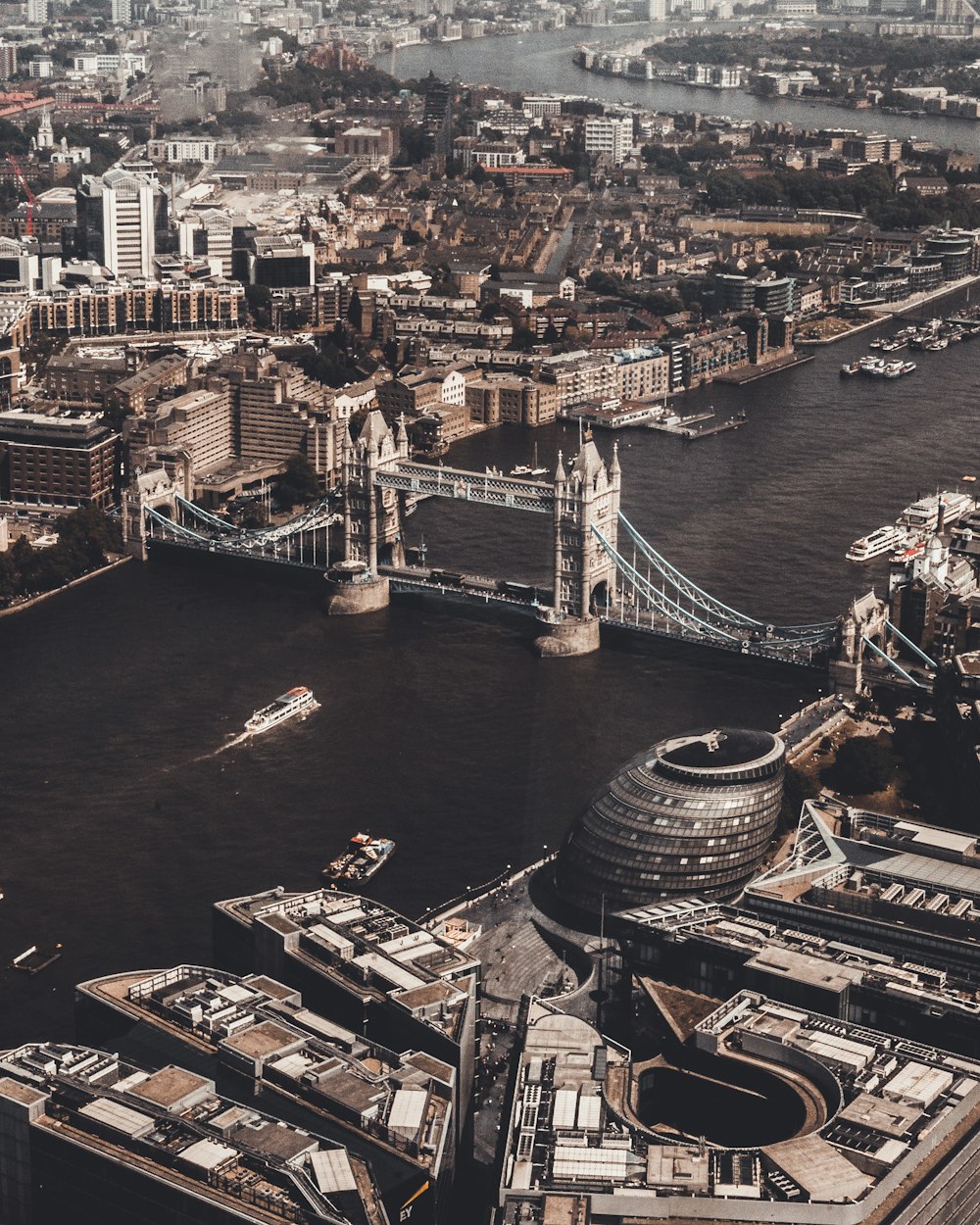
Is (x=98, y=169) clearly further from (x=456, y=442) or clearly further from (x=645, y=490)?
(x=645, y=490)

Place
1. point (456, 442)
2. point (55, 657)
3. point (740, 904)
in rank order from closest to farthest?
point (740, 904)
point (55, 657)
point (456, 442)

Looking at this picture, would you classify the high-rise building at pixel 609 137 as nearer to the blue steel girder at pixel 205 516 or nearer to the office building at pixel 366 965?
the blue steel girder at pixel 205 516

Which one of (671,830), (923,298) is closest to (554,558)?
(671,830)

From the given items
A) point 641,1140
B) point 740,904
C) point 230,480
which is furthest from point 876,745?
point 230,480

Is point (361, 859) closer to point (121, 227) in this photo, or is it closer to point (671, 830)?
point (671, 830)

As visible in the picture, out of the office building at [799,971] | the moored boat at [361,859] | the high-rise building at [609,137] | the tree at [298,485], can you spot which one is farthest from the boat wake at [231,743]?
the high-rise building at [609,137]

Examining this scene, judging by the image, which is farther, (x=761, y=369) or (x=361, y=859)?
(x=761, y=369)

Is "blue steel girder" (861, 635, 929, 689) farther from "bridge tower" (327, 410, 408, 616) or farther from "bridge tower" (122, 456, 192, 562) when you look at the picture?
"bridge tower" (122, 456, 192, 562)
